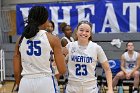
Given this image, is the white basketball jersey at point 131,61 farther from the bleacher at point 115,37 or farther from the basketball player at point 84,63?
the basketball player at point 84,63

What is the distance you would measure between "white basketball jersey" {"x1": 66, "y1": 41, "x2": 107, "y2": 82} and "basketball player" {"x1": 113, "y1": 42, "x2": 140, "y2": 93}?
14.0 feet

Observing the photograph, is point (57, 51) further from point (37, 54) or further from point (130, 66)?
point (130, 66)

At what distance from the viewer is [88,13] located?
10.4 meters

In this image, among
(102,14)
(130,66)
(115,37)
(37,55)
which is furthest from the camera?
(115,37)

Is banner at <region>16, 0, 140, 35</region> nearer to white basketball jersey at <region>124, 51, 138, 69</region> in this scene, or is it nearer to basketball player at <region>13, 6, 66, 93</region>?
white basketball jersey at <region>124, 51, 138, 69</region>

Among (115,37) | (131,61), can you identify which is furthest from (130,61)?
(115,37)

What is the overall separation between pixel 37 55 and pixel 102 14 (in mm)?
7375

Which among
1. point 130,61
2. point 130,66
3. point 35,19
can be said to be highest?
point 35,19

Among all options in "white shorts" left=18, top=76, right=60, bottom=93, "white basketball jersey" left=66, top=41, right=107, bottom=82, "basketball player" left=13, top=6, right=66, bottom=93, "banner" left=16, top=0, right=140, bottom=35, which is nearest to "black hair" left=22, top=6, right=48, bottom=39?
"basketball player" left=13, top=6, right=66, bottom=93

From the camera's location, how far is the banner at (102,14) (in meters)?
10.0

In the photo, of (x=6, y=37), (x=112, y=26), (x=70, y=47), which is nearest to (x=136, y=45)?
(x=112, y=26)

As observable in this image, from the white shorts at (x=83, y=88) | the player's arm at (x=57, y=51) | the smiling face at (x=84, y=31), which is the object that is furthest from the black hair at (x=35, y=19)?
the white shorts at (x=83, y=88)

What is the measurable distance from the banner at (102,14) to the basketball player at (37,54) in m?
7.21

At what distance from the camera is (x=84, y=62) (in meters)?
3.51
